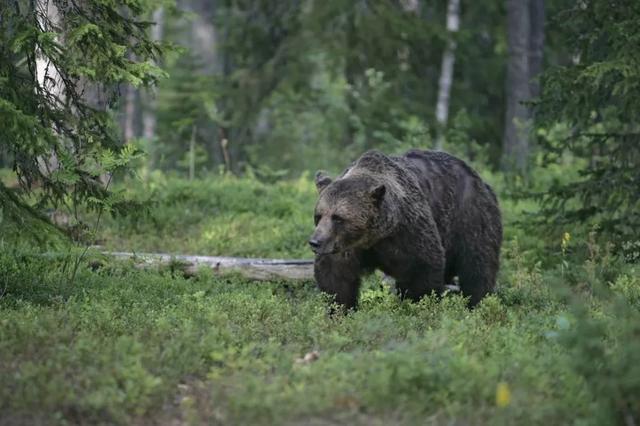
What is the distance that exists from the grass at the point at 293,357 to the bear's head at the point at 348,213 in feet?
2.19

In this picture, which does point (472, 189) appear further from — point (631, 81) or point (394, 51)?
point (394, 51)

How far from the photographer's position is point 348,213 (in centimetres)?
908

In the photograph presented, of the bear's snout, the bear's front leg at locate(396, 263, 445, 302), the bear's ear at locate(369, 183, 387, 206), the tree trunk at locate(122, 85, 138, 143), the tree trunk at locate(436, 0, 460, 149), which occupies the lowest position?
the bear's front leg at locate(396, 263, 445, 302)

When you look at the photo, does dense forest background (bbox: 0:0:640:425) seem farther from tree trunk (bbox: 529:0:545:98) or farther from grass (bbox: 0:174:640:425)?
tree trunk (bbox: 529:0:545:98)

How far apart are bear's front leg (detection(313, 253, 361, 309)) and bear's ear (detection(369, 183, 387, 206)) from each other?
0.60 meters

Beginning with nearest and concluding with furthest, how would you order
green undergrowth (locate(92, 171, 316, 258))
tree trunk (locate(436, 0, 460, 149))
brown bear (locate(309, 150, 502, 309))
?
brown bear (locate(309, 150, 502, 309)), green undergrowth (locate(92, 171, 316, 258)), tree trunk (locate(436, 0, 460, 149))

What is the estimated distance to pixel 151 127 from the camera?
90.5 feet

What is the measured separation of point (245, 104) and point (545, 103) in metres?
13.2

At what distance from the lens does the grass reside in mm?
6133

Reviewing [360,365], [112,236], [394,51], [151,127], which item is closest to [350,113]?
[394,51]

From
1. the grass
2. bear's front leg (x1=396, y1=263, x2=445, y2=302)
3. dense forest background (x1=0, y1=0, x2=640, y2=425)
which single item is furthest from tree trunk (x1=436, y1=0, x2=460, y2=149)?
bear's front leg (x1=396, y1=263, x2=445, y2=302)

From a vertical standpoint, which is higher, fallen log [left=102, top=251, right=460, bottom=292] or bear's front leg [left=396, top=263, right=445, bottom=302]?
bear's front leg [left=396, top=263, right=445, bottom=302]

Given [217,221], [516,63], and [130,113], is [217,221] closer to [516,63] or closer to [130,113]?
[516,63]

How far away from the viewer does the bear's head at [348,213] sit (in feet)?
29.6
